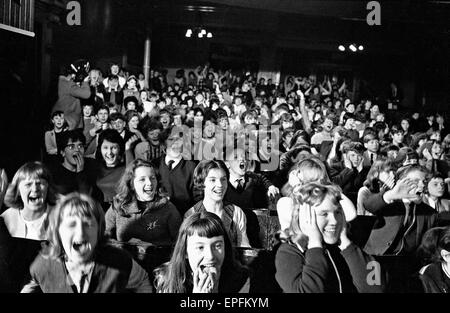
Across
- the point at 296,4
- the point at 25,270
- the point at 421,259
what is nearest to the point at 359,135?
the point at 296,4

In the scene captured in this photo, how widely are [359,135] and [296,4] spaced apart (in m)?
0.84

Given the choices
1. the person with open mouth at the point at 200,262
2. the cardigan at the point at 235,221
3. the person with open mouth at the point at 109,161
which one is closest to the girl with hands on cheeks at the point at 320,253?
the person with open mouth at the point at 200,262

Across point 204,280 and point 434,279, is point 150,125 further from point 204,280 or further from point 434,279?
point 434,279

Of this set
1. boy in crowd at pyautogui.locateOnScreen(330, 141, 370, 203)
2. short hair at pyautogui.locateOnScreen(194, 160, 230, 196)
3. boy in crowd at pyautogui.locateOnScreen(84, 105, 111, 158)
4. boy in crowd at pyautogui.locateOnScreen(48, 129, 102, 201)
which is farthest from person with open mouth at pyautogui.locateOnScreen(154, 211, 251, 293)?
boy in crowd at pyautogui.locateOnScreen(84, 105, 111, 158)

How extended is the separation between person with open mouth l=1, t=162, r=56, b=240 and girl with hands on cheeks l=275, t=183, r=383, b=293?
848mm

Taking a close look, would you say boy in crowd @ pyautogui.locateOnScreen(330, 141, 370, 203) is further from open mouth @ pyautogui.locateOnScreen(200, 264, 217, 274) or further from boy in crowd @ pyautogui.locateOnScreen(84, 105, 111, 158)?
boy in crowd @ pyautogui.locateOnScreen(84, 105, 111, 158)

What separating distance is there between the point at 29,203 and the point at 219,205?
2.27 ft

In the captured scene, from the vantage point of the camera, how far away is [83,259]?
1.72m

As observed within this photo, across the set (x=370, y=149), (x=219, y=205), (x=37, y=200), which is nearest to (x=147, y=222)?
(x=219, y=205)

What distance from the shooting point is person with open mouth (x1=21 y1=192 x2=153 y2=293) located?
67.1 inches

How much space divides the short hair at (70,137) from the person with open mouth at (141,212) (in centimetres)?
54

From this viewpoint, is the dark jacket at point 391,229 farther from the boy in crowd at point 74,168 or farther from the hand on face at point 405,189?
the boy in crowd at point 74,168

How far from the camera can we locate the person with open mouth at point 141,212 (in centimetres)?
199
